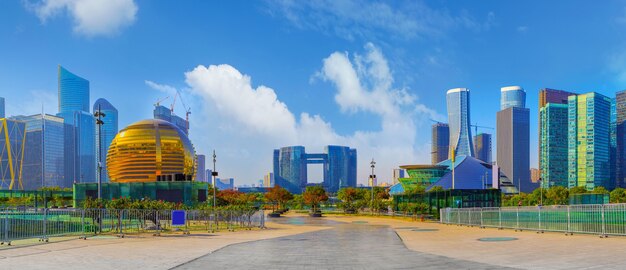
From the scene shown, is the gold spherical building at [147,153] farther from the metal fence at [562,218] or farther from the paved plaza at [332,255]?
the paved plaza at [332,255]

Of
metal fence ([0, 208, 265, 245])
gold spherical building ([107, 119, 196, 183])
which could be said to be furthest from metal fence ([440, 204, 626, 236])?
gold spherical building ([107, 119, 196, 183])

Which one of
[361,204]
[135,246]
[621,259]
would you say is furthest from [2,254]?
[361,204]

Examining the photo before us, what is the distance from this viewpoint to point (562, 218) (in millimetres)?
28297

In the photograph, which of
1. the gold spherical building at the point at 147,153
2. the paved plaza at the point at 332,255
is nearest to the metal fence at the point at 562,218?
the paved plaza at the point at 332,255

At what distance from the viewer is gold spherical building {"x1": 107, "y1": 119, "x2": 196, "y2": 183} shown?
344 ft

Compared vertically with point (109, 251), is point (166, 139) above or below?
above

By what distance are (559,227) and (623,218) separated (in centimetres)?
482

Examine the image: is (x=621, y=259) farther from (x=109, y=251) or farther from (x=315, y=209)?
(x=315, y=209)

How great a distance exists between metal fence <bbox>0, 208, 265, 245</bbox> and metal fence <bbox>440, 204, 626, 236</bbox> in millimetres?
20187

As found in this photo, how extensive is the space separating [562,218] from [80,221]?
98.7ft

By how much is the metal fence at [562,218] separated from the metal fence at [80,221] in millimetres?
20187

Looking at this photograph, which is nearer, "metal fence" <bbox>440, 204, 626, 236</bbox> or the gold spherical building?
"metal fence" <bbox>440, 204, 626, 236</bbox>

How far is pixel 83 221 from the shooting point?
3047cm

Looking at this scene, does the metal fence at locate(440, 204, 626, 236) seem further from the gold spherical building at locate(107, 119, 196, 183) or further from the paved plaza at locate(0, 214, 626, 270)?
the gold spherical building at locate(107, 119, 196, 183)
